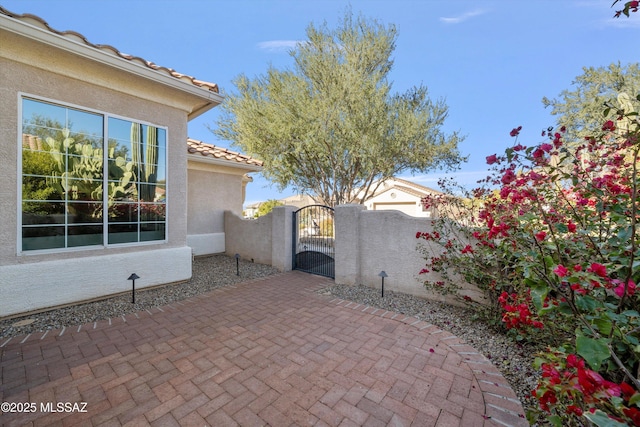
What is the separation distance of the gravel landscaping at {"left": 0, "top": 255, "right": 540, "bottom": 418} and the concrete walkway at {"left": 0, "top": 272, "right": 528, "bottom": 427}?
0.27 meters

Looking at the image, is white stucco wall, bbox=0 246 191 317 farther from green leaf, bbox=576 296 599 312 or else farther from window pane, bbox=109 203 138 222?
green leaf, bbox=576 296 599 312

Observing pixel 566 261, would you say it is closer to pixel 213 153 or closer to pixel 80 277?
pixel 80 277

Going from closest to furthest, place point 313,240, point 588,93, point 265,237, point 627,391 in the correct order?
point 627,391, point 313,240, point 265,237, point 588,93

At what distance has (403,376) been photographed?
3541 millimetres

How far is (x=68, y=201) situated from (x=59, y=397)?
4.30 meters

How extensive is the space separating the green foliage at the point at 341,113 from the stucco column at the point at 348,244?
7982mm

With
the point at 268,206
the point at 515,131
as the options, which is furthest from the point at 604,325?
the point at 268,206

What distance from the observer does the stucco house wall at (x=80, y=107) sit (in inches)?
201

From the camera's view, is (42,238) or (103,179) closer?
(42,238)

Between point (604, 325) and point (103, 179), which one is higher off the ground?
point (103, 179)

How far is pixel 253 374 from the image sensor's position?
355 cm

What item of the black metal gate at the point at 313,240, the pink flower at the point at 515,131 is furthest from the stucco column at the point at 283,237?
the pink flower at the point at 515,131

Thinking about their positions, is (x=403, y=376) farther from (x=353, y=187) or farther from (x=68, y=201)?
(x=353, y=187)

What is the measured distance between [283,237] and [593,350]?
26.6ft
